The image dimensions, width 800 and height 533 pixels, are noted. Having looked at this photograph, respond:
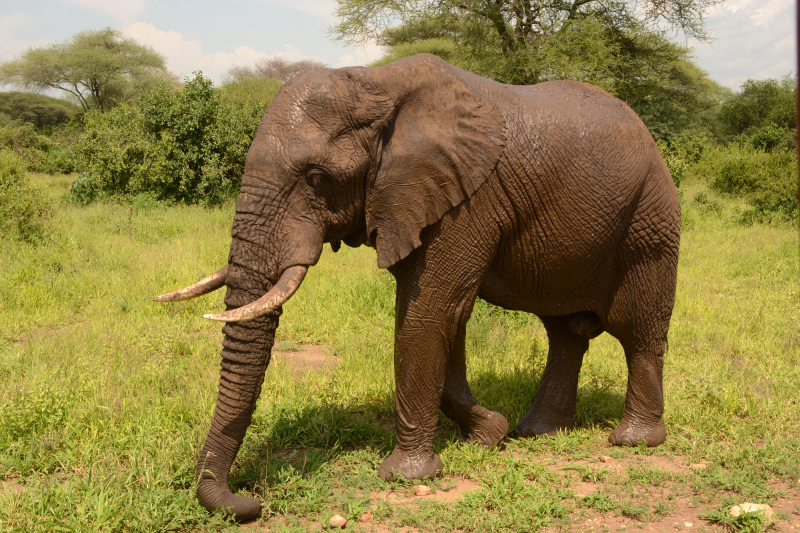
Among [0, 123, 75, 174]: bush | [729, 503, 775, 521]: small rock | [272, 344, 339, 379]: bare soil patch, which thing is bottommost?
[272, 344, 339, 379]: bare soil patch

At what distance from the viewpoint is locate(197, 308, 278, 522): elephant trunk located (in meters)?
2.99

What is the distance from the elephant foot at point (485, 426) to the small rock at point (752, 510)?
129cm

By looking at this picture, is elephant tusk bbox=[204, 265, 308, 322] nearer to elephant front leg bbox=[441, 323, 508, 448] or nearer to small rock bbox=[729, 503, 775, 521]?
elephant front leg bbox=[441, 323, 508, 448]

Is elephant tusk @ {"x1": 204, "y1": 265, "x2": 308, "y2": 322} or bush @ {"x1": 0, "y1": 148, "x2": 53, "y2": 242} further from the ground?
elephant tusk @ {"x1": 204, "y1": 265, "x2": 308, "y2": 322}

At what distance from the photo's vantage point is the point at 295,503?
3.31m

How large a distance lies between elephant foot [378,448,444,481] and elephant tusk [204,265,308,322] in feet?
4.24

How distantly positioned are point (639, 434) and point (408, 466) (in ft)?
5.02

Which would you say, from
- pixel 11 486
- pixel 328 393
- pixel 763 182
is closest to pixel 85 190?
pixel 328 393

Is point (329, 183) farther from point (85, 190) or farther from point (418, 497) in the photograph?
point (85, 190)

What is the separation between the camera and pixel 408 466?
359cm

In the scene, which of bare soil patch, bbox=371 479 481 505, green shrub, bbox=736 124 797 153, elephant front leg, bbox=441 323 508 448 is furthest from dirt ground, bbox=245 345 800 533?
green shrub, bbox=736 124 797 153

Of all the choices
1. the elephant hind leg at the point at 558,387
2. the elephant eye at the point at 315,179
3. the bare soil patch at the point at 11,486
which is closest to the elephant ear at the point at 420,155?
the elephant eye at the point at 315,179

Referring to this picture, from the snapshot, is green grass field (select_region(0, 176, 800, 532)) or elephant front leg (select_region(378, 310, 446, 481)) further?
elephant front leg (select_region(378, 310, 446, 481))

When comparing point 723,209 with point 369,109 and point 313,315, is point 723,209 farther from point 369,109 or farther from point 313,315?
point 369,109
